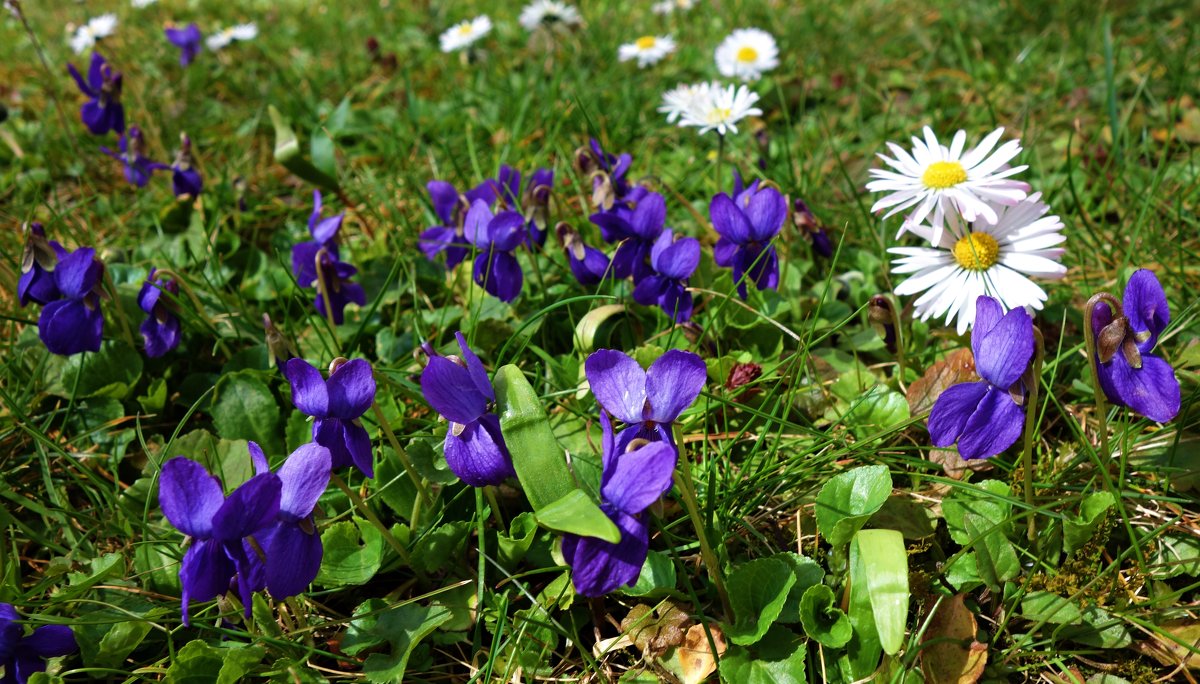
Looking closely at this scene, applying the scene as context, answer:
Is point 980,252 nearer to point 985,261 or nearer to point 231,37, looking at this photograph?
point 985,261

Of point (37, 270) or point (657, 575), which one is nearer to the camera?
point (657, 575)

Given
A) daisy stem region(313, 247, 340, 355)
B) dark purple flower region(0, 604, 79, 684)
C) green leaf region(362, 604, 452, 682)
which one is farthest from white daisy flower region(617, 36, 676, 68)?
dark purple flower region(0, 604, 79, 684)

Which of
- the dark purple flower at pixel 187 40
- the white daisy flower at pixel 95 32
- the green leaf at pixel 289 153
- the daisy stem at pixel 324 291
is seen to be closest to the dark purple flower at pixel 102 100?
the green leaf at pixel 289 153

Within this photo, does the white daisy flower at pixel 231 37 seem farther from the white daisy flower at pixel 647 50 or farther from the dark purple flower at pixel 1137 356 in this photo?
the dark purple flower at pixel 1137 356

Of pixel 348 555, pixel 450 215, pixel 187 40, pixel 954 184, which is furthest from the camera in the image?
pixel 187 40

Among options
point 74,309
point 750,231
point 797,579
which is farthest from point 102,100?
point 797,579

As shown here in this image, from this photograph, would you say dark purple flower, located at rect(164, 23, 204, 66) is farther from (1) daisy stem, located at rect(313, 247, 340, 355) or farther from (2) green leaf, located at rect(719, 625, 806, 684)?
(2) green leaf, located at rect(719, 625, 806, 684)

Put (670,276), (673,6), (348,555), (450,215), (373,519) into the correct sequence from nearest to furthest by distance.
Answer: (373,519) < (348,555) < (670,276) < (450,215) < (673,6)

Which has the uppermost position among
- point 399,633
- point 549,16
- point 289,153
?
point 289,153
